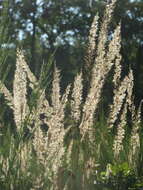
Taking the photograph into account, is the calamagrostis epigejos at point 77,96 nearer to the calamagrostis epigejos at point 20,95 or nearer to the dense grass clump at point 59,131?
the dense grass clump at point 59,131

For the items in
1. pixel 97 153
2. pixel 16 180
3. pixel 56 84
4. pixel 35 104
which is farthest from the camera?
pixel 97 153

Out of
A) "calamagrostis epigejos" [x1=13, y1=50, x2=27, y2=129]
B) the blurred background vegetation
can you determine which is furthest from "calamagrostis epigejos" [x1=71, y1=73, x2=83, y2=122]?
the blurred background vegetation

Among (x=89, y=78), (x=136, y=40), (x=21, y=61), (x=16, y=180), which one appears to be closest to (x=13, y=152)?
(x=16, y=180)

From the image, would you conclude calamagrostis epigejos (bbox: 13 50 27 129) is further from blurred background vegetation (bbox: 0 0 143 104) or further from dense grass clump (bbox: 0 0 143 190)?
blurred background vegetation (bbox: 0 0 143 104)

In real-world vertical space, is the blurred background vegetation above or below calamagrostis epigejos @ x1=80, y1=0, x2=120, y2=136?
above

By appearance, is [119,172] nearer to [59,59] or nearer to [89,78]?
[89,78]

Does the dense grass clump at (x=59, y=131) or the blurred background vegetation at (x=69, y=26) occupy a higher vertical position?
the blurred background vegetation at (x=69, y=26)

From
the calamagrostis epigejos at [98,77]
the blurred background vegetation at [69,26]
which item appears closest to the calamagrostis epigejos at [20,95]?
the calamagrostis epigejos at [98,77]

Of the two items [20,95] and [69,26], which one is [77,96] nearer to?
[20,95]

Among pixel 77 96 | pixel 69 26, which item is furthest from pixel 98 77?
pixel 69 26

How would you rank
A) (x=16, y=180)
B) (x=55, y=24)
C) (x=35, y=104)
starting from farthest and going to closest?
(x=55, y=24) → (x=16, y=180) → (x=35, y=104)

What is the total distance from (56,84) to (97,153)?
0.63m

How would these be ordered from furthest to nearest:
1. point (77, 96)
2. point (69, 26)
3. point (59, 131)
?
point (69, 26) < point (77, 96) < point (59, 131)

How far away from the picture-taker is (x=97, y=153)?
2.89m
